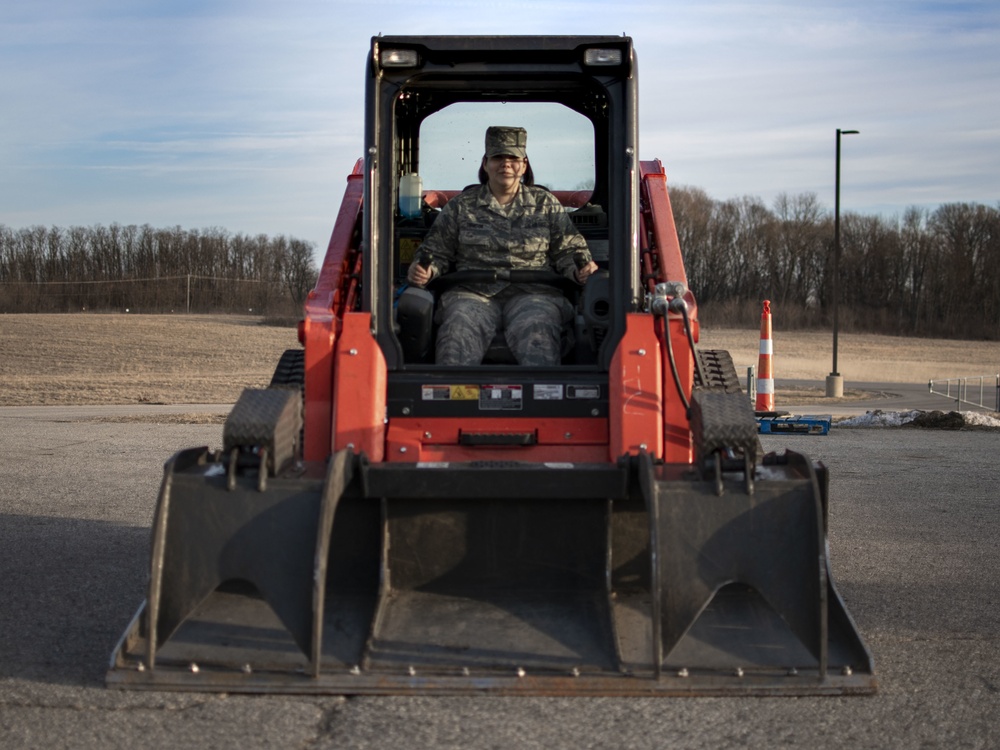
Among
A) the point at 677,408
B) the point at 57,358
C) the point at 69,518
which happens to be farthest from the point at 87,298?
the point at 677,408

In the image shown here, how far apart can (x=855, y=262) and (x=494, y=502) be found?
6354 cm

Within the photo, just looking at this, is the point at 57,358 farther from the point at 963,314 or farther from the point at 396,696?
the point at 963,314

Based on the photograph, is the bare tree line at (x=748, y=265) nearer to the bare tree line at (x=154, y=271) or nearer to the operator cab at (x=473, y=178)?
the bare tree line at (x=154, y=271)

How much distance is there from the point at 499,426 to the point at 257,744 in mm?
1837

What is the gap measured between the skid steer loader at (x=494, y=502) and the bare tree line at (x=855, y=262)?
5448cm

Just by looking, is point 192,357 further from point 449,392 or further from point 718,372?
point 449,392

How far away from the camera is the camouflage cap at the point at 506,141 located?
5.64 m

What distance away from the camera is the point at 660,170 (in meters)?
6.56

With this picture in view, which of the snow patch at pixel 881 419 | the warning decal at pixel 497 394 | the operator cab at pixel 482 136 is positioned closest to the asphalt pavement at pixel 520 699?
the warning decal at pixel 497 394

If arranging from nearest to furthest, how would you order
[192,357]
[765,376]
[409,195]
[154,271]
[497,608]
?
[497,608] < [409,195] < [765,376] < [192,357] < [154,271]

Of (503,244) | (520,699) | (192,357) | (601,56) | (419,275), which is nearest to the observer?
(520,699)

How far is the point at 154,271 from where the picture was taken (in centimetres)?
6103

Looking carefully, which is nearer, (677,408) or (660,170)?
(677,408)

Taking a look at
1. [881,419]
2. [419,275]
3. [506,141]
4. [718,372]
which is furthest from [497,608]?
[881,419]
